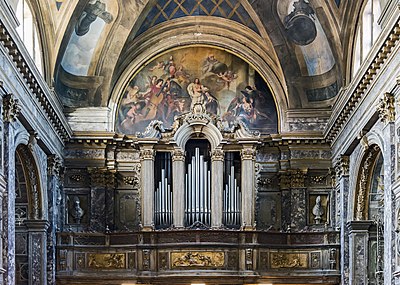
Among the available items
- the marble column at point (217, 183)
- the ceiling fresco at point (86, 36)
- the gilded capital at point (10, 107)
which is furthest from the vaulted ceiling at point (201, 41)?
the gilded capital at point (10, 107)

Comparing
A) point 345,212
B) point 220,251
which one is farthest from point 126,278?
point 345,212

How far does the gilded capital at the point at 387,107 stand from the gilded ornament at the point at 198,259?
8.30 metres

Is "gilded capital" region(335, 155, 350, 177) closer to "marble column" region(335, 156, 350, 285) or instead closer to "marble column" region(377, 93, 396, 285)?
"marble column" region(335, 156, 350, 285)

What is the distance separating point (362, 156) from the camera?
93.7ft

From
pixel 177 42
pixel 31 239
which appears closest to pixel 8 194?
pixel 31 239

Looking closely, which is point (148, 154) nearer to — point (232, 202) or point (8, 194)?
point (232, 202)

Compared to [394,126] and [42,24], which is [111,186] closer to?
[42,24]

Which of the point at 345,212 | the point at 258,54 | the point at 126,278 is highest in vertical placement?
the point at 258,54

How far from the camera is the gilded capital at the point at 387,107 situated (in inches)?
950

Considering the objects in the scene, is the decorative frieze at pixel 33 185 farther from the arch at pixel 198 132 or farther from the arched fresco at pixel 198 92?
the arched fresco at pixel 198 92

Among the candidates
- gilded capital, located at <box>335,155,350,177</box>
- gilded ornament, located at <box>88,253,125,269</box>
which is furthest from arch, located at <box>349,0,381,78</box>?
gilded ornament, located at <box>88,253,125,269</box>

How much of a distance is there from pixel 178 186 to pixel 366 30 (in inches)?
294

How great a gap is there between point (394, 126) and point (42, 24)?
10800 millimetres

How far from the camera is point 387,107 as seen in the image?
2428 centimetres
